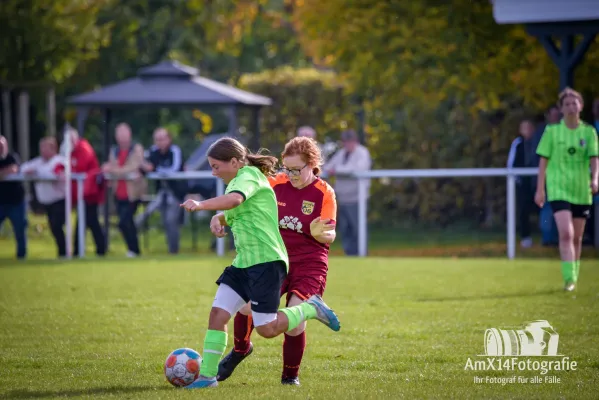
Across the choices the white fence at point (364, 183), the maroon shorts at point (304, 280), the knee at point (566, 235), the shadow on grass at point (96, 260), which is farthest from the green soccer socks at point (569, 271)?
the shadow on grass at point (96, 260)

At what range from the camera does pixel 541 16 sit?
16.1 metres

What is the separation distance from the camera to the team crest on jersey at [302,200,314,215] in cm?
752

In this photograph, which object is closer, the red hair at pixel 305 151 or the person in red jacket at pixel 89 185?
the red hair at pixel 305 151

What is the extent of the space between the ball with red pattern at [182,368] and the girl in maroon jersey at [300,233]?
0.42 meters

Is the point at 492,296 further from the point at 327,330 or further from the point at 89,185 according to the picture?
the point at 89,185

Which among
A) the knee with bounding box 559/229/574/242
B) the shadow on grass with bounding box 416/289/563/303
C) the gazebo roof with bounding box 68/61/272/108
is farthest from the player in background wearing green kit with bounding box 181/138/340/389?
the gazebo roof with bounding box 68/61/272/108

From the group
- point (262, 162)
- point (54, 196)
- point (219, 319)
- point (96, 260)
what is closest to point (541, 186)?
point (262, 162)

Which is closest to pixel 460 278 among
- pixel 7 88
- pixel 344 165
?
pixel 344 165

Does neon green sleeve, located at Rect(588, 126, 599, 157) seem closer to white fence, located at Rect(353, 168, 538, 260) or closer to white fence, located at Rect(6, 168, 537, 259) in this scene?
white fence, located at Rect(353, 168, 538, 260)

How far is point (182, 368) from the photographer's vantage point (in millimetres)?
6887

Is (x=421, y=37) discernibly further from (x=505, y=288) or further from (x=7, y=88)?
(x=7, y=88)

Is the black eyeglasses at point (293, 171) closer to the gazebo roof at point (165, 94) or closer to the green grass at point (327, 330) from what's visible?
the green grass at point (327, 330)

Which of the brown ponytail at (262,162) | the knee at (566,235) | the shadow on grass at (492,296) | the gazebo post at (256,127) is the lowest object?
the shadow on grass at (492,296)

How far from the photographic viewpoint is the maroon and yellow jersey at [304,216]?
745cm
